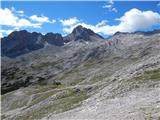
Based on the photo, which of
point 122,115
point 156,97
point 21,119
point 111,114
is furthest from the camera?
point 21,119

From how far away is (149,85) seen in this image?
6150 cm

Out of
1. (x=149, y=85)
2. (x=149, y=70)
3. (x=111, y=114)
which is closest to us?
(x=111, y=114)

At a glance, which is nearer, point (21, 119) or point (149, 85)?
point (149, 85)

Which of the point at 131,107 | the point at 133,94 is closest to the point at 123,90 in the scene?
the point at 133,94

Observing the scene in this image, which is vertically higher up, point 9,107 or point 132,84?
point 132,84

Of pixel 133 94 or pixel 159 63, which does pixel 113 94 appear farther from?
pixel 159 63

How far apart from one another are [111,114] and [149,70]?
4192cm

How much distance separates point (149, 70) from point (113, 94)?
24.1 metres

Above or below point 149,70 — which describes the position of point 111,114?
below

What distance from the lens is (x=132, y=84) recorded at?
6712 cm

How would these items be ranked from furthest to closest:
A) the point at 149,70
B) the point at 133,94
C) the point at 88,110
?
the point at 149,70 < the point at 133,94 < the point at 88,110

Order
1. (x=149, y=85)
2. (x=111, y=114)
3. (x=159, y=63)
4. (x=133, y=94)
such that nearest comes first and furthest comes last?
(x=111, y=114) < (x=133, y=94) < (x=149, y=85) < (x=159, y=63)

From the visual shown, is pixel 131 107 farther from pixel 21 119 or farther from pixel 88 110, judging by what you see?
pixel 21 119

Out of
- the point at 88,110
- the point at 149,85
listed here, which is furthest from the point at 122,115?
the point at 149,85
